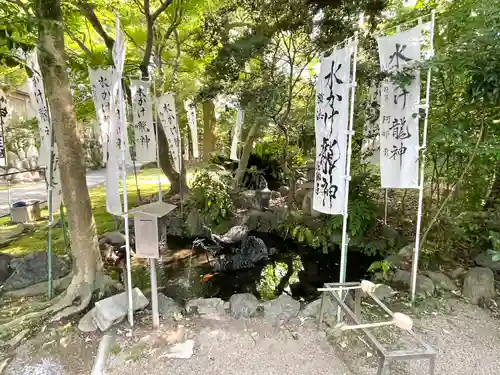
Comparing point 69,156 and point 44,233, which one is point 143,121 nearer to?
point 69,156

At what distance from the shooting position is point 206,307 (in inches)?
163

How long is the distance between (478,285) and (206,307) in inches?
144

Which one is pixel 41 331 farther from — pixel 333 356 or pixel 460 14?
pixel 460 14

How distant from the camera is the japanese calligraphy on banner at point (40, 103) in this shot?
14.4 ft

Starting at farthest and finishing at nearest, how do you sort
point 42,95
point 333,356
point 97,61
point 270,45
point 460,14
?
1. point 97,61
2. point 270,45
3. point 42,95
4. point 460,14
5. point 333,356

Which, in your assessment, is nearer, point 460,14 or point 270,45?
point 460,14

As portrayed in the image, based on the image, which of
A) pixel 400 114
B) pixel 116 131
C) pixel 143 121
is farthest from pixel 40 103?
→ pixel 400 114

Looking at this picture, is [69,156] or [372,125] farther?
[372,125]

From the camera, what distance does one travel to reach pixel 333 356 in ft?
10.9

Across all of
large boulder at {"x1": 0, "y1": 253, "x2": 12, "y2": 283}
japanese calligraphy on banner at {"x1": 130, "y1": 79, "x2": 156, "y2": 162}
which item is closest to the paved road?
large boulder at {"x1": 0, "y1": 253, "x2": 12, "y2": 283}

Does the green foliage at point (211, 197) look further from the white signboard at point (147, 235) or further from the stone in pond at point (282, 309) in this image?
the white signboard at point (147, 235)

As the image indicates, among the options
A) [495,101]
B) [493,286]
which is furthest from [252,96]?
[493,286]

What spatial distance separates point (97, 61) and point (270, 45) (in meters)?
4.32

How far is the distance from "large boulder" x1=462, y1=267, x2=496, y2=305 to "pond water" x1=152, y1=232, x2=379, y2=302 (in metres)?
1.87
